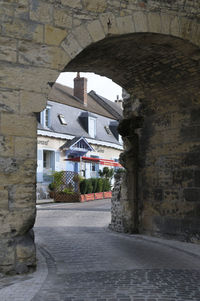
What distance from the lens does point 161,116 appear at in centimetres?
809

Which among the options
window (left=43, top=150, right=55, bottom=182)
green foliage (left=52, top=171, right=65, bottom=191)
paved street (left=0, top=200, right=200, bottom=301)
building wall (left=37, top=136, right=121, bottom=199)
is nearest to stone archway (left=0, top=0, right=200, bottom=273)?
paved street (left=0, top=200, right=200, bottom=301)

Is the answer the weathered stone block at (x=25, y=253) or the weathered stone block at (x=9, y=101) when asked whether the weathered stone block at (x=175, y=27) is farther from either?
the weathered stone block at (x=25, y=253)

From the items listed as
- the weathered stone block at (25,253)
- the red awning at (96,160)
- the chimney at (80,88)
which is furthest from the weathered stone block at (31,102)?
the chimney at (80,88)

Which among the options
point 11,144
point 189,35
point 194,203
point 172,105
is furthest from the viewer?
point 172,105

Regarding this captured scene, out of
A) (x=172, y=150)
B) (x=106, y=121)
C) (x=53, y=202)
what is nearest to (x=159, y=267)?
(x=172, y=150)

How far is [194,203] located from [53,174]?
13409 millimetres

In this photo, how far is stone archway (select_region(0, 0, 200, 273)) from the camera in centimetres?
482

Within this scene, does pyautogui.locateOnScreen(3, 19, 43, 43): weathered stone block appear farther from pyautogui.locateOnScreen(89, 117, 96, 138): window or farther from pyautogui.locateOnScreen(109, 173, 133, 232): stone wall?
pyautogui.locateOnScreen(89, 117, 96, 138): window

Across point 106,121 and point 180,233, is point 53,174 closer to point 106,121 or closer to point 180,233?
point 106,121

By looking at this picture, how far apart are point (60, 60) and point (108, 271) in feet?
9.14

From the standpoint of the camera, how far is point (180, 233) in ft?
24.7

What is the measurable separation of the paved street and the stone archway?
0.55 metres

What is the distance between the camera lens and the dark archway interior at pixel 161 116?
6230 mm

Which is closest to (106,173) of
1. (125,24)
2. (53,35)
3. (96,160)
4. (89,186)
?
(96,160)
